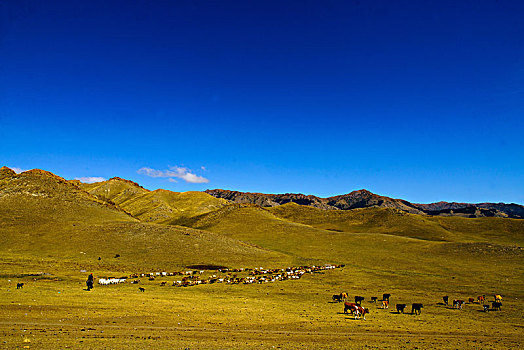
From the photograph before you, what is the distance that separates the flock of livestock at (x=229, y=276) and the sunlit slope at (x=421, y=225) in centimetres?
7849

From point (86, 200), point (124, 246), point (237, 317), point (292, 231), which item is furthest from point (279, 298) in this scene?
point (86, 200)

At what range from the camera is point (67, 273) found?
4838 centimetres

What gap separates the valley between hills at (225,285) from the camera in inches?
852

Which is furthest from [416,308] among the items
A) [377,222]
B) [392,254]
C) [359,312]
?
[377,222]

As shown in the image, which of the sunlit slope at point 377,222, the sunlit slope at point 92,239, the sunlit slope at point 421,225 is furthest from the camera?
the sunlit slope at point 377,222

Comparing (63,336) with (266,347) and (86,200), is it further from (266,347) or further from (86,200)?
(86,200)

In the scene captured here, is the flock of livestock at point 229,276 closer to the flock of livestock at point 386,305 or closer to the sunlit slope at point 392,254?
the sunlit slope at point 392,254

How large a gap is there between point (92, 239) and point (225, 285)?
46246 millimetres

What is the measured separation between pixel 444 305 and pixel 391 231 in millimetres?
99470

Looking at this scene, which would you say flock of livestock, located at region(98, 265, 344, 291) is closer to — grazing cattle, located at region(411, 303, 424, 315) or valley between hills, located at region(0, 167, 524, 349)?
valley between hills, located at region(0, 167, 524, 349)

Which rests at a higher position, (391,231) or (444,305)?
(391,231)

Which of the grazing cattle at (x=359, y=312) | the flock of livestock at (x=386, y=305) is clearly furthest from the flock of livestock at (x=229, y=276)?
the grazing cattle at (x=359, y=312)

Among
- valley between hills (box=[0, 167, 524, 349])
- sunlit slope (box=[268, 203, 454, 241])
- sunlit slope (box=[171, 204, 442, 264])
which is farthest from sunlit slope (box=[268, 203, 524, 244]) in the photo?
sunlit slope (box=[171, 204, 442, 264])

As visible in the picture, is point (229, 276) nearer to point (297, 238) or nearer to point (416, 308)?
point (416, 308)
